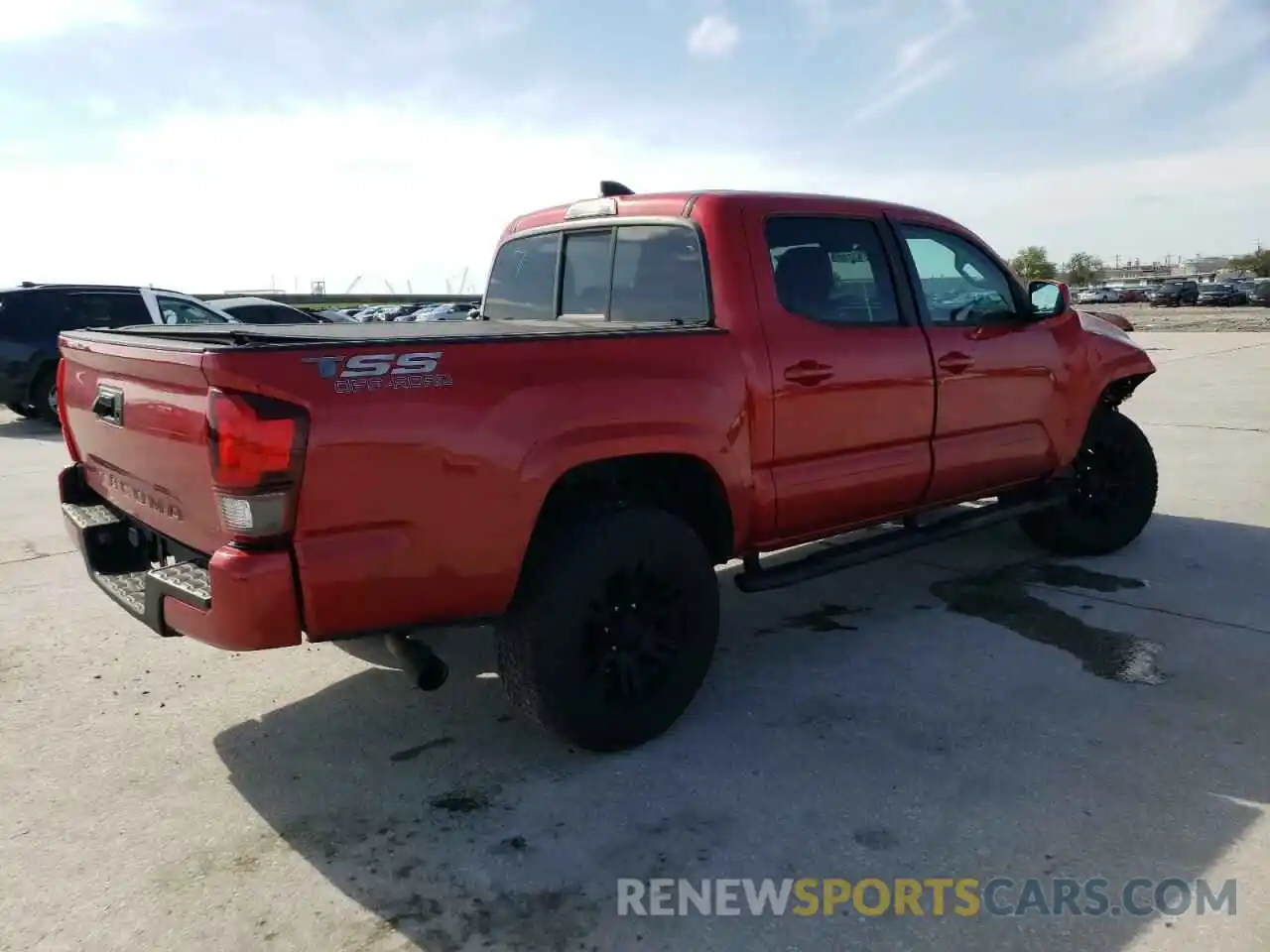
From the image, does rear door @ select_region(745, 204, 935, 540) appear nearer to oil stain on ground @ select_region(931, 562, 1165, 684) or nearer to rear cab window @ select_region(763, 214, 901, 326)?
rear cab window @ select_region(763, 214, 901, 326)

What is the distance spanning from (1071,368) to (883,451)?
163cm

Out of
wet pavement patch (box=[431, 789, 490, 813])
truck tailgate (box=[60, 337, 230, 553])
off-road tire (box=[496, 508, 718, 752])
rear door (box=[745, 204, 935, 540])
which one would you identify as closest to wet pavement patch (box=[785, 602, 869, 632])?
rear door (box=[745, 204, 935, 540])

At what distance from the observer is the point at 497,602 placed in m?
3.07

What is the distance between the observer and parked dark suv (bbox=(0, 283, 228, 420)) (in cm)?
1157

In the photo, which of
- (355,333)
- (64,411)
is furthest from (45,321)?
(355,333)

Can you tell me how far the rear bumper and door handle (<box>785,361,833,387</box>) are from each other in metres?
1.98

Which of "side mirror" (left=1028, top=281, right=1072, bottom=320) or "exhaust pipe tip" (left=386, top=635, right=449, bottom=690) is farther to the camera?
"side mirror" (left=1028, top=281, right=1072, bottom=320)

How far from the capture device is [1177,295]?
2066 inches

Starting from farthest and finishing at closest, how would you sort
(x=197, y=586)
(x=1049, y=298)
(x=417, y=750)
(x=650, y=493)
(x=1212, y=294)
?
(x=1212, y=294)
(x=1049, y=298)
(x=650, y=493)
(x=417, y=750)
(x=197, y=586)

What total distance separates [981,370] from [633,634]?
231 cm

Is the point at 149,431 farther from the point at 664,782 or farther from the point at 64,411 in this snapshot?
the point at 664,782

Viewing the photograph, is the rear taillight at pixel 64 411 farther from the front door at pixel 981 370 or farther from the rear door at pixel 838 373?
the front door at pixel 981 370

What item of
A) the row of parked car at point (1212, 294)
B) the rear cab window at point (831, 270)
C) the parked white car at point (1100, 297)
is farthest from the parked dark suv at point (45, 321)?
the parked white car at point (1100, 297)

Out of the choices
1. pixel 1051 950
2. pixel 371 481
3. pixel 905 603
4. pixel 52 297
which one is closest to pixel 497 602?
pixel 371 481
